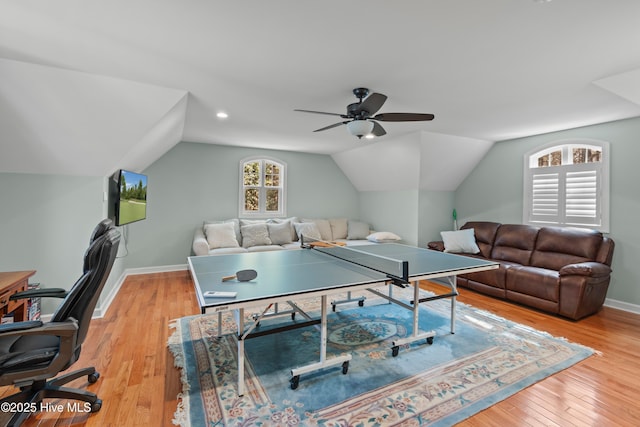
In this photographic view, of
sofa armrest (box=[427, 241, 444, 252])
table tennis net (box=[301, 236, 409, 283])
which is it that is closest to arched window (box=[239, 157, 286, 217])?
table tennis net (box=[301, 236, 409, 283])

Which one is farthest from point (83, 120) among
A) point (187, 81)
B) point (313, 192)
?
point (313, 192)

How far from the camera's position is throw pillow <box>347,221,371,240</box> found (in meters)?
6.45

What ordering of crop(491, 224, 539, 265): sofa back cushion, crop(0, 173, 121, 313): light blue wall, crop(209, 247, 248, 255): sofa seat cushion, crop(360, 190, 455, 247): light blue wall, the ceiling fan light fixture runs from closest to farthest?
the ceiling fan light fixture → crop(0, 173, 121, 313): light blue wall → crop(491, 224, 539, 265): sofa back cushion → crop(209, 247, 248, 255): sofa seat cushion → crop(360, 190, 455, 247): light blue wall

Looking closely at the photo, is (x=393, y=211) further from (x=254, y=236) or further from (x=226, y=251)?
(x=226, y=251)

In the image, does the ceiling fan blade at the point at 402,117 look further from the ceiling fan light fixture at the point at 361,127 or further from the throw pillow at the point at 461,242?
the throw pillow at the point at 461,242

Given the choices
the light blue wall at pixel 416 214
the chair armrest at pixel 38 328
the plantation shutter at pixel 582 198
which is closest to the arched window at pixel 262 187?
the light blue wall at pixel 416 214

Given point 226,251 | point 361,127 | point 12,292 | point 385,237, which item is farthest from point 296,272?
point 385,237

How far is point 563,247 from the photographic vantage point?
162 inches

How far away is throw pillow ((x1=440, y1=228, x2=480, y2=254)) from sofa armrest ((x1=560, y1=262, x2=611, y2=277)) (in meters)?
1.52

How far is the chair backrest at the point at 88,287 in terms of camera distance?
1.65m

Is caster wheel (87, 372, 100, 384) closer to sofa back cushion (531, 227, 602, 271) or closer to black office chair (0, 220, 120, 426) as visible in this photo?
black office chair (0, 220, 120, 426)

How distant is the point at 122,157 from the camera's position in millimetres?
3332

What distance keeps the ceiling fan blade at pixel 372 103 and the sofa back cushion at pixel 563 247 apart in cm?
344

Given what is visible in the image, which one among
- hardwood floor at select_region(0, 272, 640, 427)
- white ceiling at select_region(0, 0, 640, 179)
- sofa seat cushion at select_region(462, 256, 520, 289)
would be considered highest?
white ceiling at select_region(0, 0, 640, 179)
